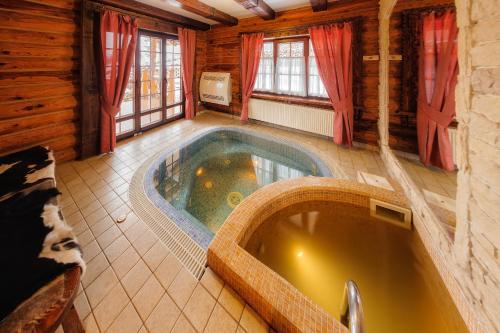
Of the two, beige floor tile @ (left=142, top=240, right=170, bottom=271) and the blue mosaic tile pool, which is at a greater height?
the blue mosaic tile pool

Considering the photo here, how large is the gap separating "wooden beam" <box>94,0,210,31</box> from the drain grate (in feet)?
11.0

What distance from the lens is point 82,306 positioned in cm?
140

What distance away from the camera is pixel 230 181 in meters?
3.29

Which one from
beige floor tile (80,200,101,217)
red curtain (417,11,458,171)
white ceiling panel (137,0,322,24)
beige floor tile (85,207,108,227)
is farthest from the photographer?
white ceiling panel (137,0,322,24)

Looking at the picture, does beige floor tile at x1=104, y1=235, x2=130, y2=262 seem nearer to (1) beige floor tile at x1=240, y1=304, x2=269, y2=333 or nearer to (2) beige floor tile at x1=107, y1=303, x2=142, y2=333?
(2) beige floor tile at x1=107, y1=303, x2=142, y2=333

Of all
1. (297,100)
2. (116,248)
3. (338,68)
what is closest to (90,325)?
(116,248)

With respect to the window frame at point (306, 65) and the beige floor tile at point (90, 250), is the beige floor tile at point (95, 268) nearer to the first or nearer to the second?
the beige floor tile at point (90, 250)

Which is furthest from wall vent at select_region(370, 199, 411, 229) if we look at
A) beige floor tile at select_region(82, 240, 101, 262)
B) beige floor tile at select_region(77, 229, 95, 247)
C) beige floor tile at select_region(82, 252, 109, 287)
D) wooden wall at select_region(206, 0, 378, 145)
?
beige floor tile at select_region(77, 229, 95, 247)

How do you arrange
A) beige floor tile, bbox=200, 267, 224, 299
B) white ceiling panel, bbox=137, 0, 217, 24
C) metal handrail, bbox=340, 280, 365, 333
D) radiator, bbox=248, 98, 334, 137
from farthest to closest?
radiator, bbox=248, 98, 334, 137, white ceiling panel, bbox=137, 0, 217, 24, beige floor tile, bbox=200, 267, 224, 299, metal handrail, bbox=340, 280, 365, 333

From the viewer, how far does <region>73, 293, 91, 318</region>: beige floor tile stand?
4.46ft

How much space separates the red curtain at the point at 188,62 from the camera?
5.41 metres

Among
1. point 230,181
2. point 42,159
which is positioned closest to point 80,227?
point 42,159

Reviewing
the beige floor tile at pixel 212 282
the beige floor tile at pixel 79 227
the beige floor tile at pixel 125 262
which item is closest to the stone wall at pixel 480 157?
the beige floor tile at pixel 212 282

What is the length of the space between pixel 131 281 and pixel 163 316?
0.42 metres
